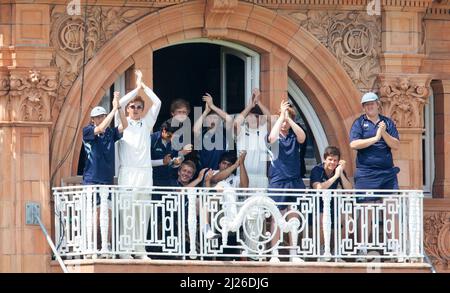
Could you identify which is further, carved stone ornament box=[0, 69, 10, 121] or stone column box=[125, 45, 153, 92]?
stone column box=[125, 45, 153, 92]

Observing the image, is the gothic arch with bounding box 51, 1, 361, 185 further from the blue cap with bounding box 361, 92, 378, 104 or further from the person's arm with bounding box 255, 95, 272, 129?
the blue cap with bounding box 361, 92, 378, 104

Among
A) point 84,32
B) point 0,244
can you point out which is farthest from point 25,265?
point 84,32

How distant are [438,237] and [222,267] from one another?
4408mm

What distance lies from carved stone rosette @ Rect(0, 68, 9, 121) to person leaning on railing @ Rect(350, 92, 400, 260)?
482cm

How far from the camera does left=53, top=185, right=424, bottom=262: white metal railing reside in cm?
3856

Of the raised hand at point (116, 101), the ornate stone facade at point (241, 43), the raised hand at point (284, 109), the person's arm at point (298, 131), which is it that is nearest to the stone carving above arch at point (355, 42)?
the ornate stone facade at point (241, 43)

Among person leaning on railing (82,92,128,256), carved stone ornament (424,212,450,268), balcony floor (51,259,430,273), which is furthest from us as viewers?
carved stone ornament (424,212,450,268)

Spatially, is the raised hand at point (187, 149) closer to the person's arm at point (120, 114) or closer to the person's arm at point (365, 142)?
the person's arm at point (120, 114)

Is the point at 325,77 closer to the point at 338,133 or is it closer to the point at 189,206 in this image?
the point at 338,133

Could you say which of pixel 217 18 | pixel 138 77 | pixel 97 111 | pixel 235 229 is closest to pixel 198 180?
pixel 235 229

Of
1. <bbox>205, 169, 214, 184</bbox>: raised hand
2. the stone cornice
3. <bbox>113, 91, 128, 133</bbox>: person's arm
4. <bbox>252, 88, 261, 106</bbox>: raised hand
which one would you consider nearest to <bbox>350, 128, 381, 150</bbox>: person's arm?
<bbox>252, 88, 261, 106</bbox>: raised hand

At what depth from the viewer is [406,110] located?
41.2 metres

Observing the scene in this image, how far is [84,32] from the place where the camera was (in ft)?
131

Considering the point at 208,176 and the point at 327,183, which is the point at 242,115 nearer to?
the point at 208,176
